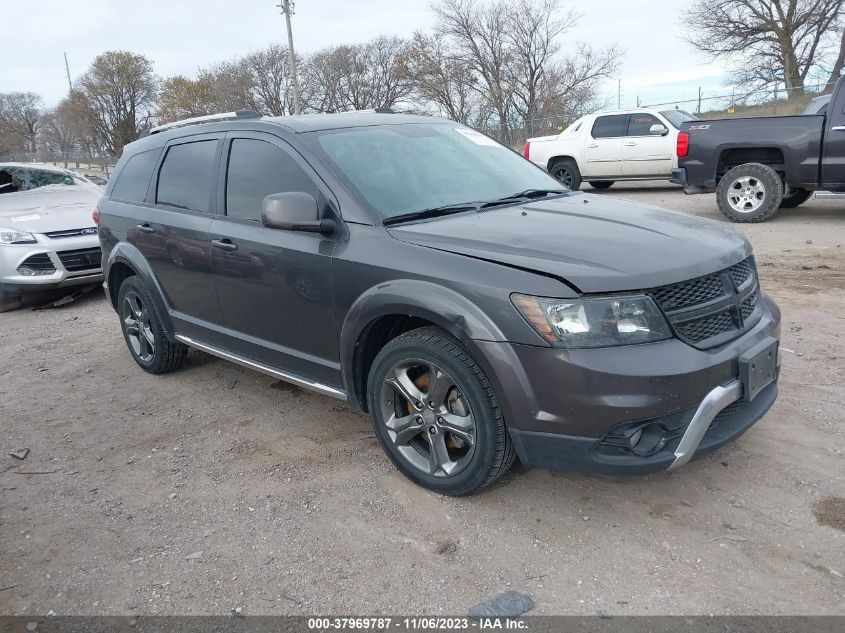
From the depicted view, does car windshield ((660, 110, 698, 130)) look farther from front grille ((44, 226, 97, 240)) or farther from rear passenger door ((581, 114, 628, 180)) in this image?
front grille ((44, 226, 97, 240))

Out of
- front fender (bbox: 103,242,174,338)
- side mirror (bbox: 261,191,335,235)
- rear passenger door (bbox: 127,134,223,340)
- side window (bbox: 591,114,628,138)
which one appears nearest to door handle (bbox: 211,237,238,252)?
rear passenger door (bbox: 127,134,223,340)

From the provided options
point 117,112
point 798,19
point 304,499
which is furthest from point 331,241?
point 117,112

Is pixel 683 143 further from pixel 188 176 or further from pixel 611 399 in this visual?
pixel 611 399

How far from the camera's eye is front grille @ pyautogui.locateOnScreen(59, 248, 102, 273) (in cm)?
776

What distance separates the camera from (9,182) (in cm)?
931

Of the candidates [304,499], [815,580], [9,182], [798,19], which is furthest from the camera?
[798,19]

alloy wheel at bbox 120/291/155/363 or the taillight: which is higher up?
the taillight

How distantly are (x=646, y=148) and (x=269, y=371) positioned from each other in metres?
12.1

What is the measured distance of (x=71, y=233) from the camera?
787 centimetres

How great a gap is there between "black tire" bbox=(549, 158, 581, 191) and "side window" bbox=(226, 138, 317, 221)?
11.9 m

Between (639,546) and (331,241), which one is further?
(331,241)

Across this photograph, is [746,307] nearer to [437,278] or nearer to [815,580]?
[815,580]

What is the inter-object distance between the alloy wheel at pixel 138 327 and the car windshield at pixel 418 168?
2.27 meters

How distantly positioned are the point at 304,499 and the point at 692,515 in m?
1.77
